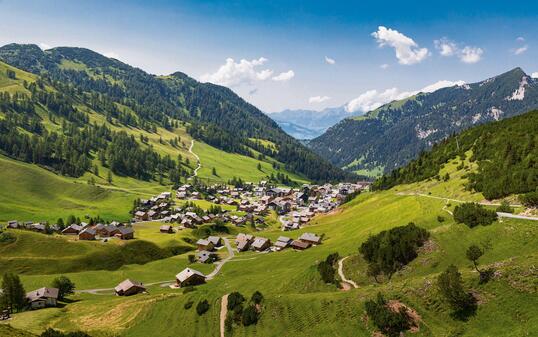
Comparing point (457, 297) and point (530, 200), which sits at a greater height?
point (530, 200)

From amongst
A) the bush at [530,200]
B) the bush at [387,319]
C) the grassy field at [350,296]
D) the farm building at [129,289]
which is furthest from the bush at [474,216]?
the farm building at [129,289]

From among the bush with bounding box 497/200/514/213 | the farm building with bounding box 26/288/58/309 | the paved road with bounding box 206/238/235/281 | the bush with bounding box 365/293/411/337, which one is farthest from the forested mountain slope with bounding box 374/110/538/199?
the farm building with bounding box 26/288/58/309

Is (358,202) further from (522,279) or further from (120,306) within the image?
(522,279)

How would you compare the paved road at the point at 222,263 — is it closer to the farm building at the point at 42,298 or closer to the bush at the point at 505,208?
the farm building at the point at 42,298

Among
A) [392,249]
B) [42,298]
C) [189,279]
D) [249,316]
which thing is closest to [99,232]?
[42,298]

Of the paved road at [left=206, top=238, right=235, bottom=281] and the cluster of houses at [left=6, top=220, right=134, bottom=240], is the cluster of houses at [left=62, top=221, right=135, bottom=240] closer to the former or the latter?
the cluster of houses at [left=6, top=220, right=134, bottom=240]

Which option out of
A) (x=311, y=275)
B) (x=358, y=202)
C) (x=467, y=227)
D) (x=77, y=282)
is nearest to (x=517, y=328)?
(x=467, y=227)

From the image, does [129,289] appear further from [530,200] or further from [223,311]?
[530,200]
